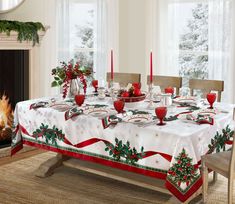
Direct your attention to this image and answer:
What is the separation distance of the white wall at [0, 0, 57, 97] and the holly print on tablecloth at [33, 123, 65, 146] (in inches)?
61.8

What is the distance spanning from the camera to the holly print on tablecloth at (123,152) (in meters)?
2.73

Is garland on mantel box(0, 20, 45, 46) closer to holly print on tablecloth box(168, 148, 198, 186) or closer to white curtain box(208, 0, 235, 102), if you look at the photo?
white curtain box(208, 0, 235, 102)

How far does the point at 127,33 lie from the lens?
5258 mm

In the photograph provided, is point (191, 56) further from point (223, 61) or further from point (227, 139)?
point (227, 139)

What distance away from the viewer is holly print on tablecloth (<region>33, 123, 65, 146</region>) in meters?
3.16

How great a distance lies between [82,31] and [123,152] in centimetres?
289

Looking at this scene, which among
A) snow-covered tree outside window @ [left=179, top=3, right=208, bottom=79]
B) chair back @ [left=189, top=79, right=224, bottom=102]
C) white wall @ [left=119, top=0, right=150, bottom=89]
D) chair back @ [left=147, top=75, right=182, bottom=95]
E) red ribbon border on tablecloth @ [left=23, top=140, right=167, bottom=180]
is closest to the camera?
red ribbon border on tablecloth @ [left=23, top=140, right=167, bottom=180]

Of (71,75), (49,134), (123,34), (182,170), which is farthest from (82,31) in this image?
(182,170)

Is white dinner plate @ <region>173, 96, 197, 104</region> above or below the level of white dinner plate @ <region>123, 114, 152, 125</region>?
above

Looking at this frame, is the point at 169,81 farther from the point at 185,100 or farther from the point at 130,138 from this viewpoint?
the point at 130,138

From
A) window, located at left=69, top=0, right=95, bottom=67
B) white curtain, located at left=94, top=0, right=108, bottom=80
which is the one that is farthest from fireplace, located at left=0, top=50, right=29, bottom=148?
white curtain, located at left=94, top=0, right=108, bottom=80

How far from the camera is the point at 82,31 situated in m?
5.34

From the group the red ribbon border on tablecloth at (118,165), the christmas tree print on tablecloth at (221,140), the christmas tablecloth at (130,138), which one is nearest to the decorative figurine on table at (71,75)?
the christmas tablecloth at (130,138)

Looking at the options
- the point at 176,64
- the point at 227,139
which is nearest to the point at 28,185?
the point at 227,139
